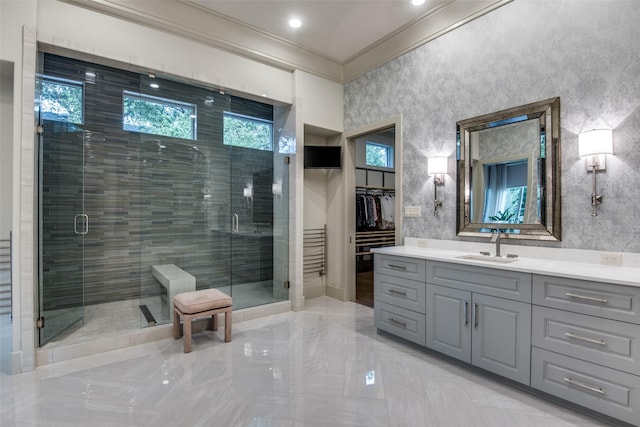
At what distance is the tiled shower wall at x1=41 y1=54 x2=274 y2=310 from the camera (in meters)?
3.45

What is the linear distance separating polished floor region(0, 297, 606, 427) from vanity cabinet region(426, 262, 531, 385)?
177 mm

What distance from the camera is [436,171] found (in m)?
3.21

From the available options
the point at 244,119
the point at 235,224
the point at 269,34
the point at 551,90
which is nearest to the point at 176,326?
the point at 235,224

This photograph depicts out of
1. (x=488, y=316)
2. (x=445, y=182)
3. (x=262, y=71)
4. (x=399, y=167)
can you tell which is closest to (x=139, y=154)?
(x=262, y=71)

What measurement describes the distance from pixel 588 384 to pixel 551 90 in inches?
85.7

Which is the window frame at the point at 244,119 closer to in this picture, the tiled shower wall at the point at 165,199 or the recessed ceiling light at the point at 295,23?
the tiled shower wall at the point at 165,199

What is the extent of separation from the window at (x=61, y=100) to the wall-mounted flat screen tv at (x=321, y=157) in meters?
2.50

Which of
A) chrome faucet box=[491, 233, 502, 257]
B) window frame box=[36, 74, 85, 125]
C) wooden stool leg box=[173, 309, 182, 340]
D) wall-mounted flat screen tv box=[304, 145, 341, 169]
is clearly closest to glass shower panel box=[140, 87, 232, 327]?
wooden stool leg box=[173, 309, 182, 340]

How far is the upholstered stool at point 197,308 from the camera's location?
2.81 metres

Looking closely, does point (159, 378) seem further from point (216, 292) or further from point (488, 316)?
point (488, 316)

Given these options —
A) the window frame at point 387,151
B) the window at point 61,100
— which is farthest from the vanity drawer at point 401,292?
the window frame at point 387,151

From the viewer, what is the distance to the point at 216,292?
10.5 ft

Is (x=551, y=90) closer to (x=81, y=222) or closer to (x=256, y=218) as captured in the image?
(x=256, y=218)

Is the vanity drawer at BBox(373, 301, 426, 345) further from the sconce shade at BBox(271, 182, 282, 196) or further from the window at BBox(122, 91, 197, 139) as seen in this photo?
the window at BBox(122, 91, 197, 139)
